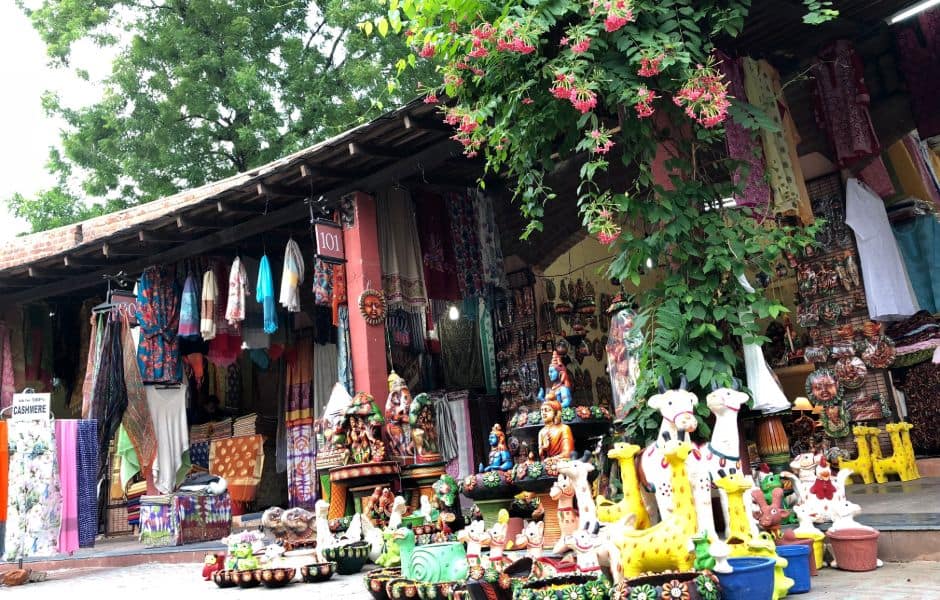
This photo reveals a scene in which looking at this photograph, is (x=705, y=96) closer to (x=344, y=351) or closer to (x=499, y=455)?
(x=499, y=455)

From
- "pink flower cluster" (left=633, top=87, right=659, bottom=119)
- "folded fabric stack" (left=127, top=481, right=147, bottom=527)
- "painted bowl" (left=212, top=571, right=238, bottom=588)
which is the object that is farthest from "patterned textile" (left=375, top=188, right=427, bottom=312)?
"folded fabric stack" (left=127, top=481, right=147, bottom=527)

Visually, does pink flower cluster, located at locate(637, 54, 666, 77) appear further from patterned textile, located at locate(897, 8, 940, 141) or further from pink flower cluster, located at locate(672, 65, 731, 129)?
patterned textile, located at locate(897, 8, 940, 141)

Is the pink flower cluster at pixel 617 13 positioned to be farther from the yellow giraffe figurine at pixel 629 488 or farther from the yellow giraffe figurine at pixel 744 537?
the yellow giraffe figurine at pixel 744 537

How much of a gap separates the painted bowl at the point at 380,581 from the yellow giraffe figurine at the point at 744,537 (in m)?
2.11

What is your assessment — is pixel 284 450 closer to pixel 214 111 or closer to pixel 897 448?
pixel 897 448

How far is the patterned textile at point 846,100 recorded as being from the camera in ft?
25.8

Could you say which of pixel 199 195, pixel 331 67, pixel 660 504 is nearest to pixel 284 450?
pixel 199 195

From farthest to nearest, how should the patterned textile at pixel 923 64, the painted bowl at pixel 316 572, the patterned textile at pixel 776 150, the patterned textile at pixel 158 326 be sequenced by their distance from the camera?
the patterned textile at pixel 158 326
the patterned textile at pixel 923 64
the patterned textile at pixel 776 150
the painted bowl at pixel 316 572

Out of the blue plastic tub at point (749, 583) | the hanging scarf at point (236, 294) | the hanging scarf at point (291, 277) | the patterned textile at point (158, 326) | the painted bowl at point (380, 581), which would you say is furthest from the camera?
the patterned textile at point (158, 326)

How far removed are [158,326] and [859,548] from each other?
30.0 feet

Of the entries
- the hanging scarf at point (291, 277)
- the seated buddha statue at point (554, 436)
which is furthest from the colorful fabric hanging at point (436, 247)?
the seated buddha statue at point (554, 436)

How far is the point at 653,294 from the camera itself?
232 inches

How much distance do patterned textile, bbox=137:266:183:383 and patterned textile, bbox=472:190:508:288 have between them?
435 cm

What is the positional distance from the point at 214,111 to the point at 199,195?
8166 mm
